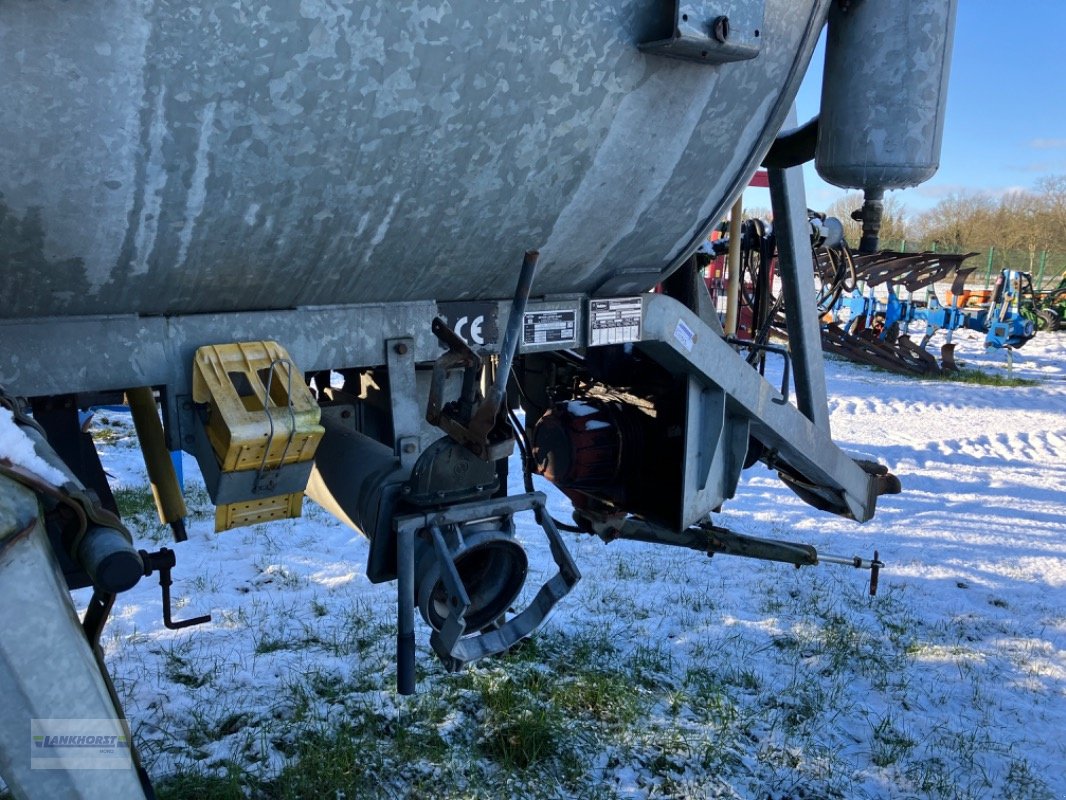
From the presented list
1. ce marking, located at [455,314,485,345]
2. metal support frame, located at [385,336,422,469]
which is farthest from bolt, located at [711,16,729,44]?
metal support frame, located at [385,336,422,469]

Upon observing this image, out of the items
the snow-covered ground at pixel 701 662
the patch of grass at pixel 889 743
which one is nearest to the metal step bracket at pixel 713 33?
the snow-covered ground at pixel 701 662

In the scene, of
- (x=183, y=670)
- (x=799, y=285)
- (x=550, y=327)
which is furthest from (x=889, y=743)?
(x=183, y=670)

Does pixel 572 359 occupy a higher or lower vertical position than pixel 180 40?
lower

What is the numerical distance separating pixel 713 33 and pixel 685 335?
2.74ft

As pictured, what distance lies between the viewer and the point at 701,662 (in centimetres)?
329

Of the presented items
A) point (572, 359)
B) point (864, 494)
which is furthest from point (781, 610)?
point (572, 359)

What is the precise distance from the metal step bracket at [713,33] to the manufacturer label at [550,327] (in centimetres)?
62

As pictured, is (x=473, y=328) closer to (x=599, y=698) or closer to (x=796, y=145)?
(x=796, y=145)

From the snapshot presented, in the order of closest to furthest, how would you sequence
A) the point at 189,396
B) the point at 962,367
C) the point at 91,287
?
the point at 91,287
the point at 189,396
the point at 962,367

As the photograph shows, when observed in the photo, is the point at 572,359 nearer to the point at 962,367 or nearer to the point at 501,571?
the point at 501,571

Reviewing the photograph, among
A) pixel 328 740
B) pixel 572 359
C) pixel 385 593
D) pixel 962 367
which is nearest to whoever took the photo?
pixel 328 740

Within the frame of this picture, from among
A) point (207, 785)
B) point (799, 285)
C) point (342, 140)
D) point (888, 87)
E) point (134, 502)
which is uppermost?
point (888, 87)

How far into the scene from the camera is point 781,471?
9.77 ft

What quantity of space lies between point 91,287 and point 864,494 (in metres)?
2.58
